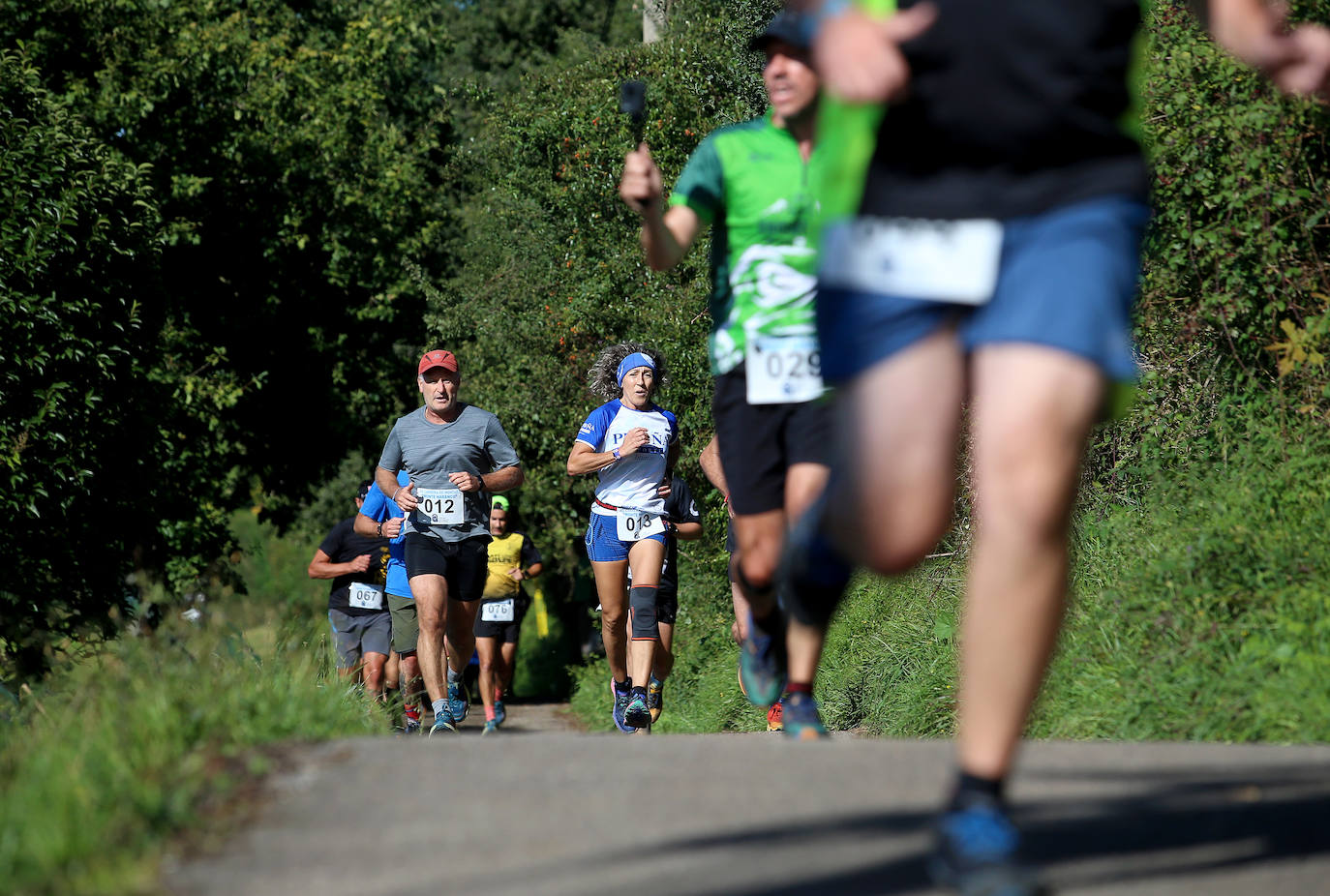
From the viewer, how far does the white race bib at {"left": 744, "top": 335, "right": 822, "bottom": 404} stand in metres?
5.19

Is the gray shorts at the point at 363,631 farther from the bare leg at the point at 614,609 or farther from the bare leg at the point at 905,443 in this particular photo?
the bare leg at the point at 905,443

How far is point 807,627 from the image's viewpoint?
15.3ft

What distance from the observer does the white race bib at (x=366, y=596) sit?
14242 millimetres

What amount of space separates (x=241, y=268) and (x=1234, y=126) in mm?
20396

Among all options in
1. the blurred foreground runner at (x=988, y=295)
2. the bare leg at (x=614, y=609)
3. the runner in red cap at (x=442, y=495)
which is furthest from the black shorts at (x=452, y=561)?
the blurred foreground runner at (x=988, y=295)

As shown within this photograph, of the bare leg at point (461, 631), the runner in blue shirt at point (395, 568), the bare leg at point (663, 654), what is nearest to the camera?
the bare leg at point (461, 631)

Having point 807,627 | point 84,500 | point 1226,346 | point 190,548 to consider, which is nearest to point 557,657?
point 190,548

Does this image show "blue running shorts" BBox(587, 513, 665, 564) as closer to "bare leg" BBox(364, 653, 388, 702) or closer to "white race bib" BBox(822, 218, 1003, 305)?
"bare leg" BBox(364, 653, 388, 702)

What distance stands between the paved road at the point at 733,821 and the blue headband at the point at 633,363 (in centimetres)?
687

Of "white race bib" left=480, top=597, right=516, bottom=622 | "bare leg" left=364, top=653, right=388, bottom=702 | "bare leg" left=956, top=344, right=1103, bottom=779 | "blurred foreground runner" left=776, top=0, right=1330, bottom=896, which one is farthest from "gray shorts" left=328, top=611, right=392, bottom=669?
"bare leg" left=956, top=344, right=1103, bottom=779

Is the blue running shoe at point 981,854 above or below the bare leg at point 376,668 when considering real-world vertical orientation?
above

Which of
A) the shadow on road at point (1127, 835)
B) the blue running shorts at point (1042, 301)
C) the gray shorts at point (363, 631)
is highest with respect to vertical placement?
the blue running shorts at point (1042, 301)

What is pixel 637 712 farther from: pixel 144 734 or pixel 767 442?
pixel 144 734

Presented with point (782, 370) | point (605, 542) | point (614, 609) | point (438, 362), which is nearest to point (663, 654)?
point (614, 609)
